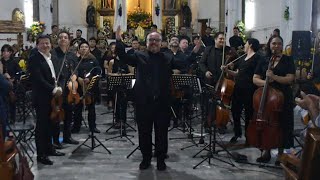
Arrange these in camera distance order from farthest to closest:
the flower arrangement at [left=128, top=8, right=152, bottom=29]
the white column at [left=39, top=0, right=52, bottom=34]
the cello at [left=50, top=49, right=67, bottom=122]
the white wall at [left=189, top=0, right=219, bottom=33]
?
1. the flower arrangement at [left=128, top=8, right=152, bottom=29]
2. the white wall at [left=189, top=0, right=219, bottom=33]
3. the white column at [left=39, top=0, right=52, bottom=34]
4. the cello at [left=50, top=49, right=67, bottom=122]

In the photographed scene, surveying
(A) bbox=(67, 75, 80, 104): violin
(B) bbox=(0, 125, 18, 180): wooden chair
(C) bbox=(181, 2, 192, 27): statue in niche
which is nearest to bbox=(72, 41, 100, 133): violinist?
(A) bbox=(67, 75, 80, 104): violin

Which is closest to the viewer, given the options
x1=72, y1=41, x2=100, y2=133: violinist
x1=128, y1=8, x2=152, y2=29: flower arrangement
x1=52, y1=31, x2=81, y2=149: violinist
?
x1=52, y1=31, x2=81, y2=149: violinist

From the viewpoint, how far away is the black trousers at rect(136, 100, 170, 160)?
6.29 meters

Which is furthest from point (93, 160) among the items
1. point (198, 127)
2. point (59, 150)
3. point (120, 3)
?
point (120, 3)

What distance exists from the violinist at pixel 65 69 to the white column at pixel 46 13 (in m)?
13.8

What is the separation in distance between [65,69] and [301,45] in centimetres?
414

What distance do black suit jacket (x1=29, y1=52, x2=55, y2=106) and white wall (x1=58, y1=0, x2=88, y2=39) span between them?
18.1 metres

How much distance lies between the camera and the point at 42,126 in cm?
665

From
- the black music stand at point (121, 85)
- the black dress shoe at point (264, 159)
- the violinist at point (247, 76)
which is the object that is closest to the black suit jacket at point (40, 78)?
the black music stand at point (121, 85)

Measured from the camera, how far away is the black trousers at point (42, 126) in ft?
21.7

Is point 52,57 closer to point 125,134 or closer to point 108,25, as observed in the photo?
point 125,134

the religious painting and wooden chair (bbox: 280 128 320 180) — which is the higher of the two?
the religious painting

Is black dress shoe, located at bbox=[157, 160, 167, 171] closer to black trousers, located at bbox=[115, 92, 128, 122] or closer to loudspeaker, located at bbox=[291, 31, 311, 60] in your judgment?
black trousers, located at bbox=[115, 92, 128, 122]

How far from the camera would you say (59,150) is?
25.0 ft
